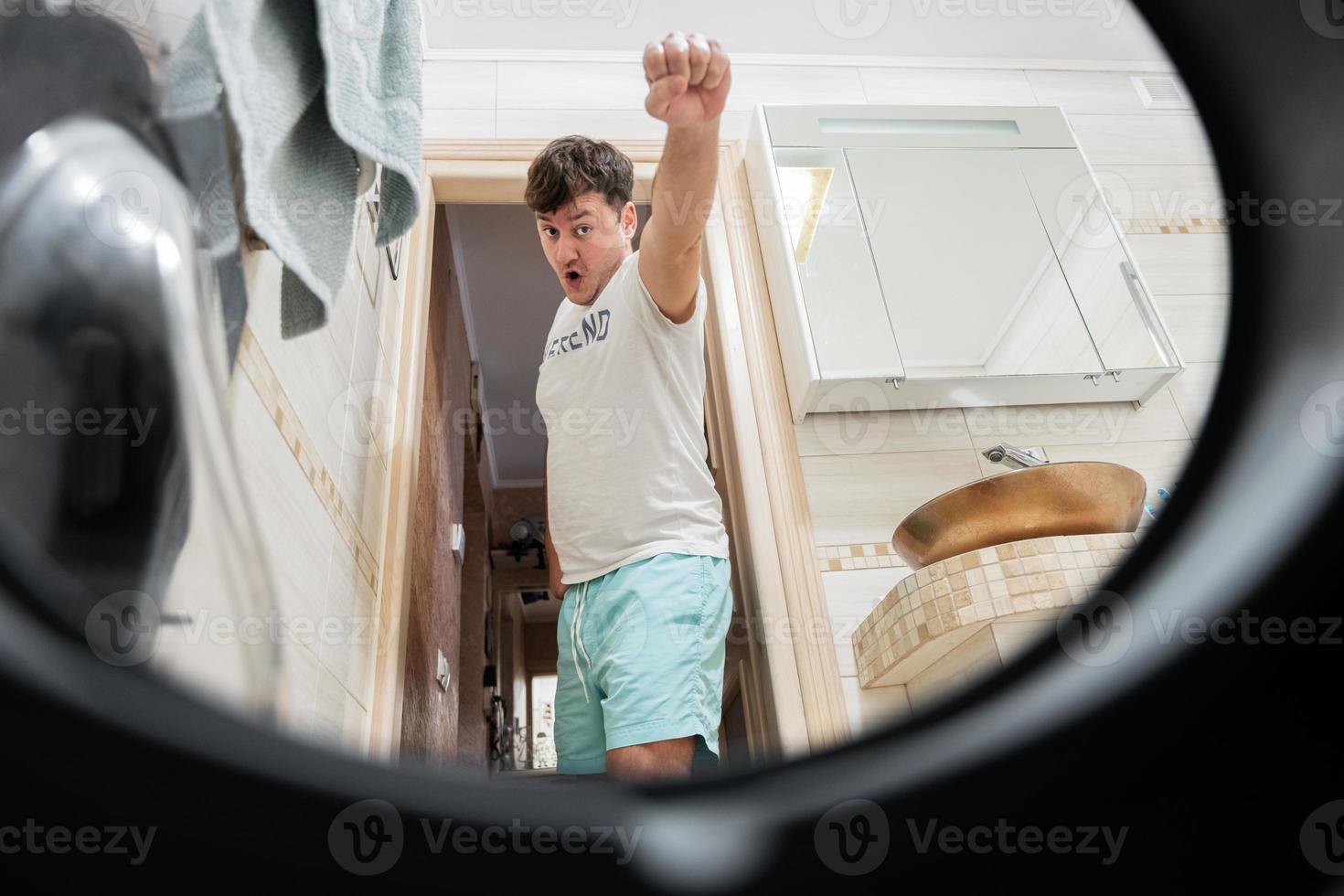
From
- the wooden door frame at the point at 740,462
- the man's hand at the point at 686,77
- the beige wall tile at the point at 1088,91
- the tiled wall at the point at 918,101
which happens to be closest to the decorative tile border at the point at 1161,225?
the tiled wall at the point at 918,101

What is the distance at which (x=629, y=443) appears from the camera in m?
0.91

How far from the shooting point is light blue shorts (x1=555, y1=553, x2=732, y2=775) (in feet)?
2.56

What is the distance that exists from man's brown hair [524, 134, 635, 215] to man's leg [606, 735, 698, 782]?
71 centimetres

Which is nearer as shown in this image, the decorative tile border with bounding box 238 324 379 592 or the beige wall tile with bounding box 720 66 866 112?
the decorative tile border with bounding box 238 324 379 592

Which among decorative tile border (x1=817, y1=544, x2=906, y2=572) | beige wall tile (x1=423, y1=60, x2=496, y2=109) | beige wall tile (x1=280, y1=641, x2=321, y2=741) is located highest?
beige wall tile (x1=423, y1=60, x2=496, y2=109)

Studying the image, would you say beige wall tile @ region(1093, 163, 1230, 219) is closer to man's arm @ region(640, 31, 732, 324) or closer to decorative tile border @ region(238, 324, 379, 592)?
man's arm @ region(640, 31, 732, 324)

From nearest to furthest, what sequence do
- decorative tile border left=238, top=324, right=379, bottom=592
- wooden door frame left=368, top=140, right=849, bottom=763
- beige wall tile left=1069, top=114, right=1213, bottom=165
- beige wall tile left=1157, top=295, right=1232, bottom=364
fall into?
decorative tile border left=238, top=324, right=379, bottom=592
wooden door frame left=368, top=140, right=849, bottom=763
beige wall tile left=1157, top=295, right=1232, bottom=364
beige wall tile left=1069, top=114, right=1213, bottom=165

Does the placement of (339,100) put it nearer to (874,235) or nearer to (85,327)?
(85,327)

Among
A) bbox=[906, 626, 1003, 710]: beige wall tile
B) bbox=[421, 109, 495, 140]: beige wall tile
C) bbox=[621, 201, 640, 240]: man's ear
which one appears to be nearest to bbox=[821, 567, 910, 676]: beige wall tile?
bbox=[906, 626, 1003, 710]: beige wall tile

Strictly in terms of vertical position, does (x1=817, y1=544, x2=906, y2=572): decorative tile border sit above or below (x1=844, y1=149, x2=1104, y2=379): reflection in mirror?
below

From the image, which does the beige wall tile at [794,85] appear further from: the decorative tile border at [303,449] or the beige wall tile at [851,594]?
the decorative tile border at [303,449]

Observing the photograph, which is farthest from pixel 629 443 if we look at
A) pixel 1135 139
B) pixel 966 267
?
pixel 1135 139

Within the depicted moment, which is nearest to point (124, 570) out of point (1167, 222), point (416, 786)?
point (416, 786)

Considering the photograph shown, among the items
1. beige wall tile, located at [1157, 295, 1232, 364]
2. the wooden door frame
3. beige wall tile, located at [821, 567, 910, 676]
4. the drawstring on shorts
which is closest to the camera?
the drawstring on shorts
